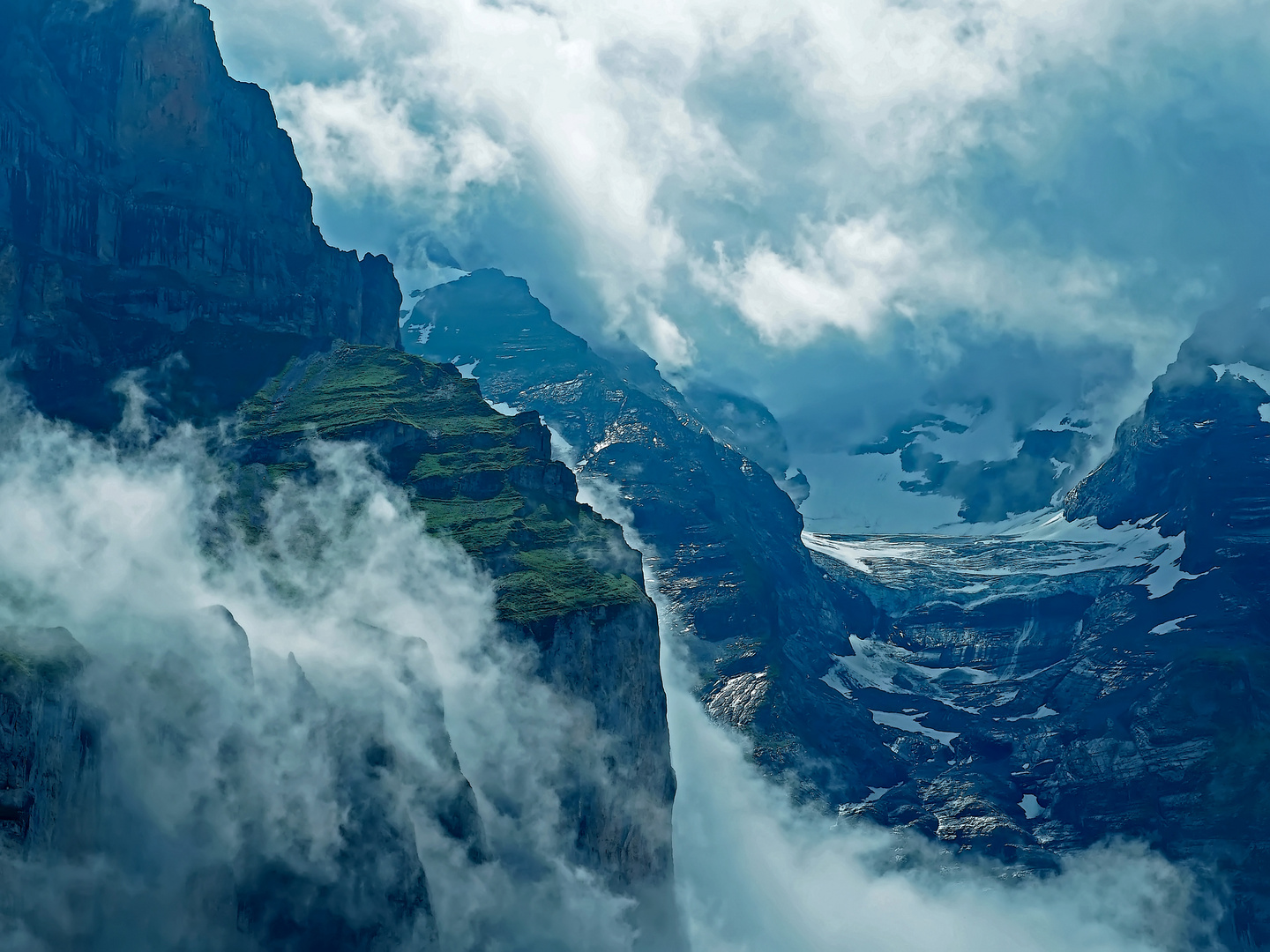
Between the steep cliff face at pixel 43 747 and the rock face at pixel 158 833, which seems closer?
the steep cliff face at pixel 43 747

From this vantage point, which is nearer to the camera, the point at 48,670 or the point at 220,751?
the point at 48,670

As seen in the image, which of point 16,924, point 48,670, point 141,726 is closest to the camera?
point 16,924

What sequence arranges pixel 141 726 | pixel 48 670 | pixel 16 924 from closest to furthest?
1. pixel 16 924
2. pixel 48 670
3. pixel 141 726

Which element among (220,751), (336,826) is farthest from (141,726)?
(336,826)

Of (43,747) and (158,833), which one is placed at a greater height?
(43,747)

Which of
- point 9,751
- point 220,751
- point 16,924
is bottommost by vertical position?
point 16,924

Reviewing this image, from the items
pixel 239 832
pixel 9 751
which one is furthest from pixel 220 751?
pixel 9 751

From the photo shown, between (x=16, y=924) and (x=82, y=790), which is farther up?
(x=82, y=790)

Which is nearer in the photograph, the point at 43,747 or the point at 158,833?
the point at 43,747

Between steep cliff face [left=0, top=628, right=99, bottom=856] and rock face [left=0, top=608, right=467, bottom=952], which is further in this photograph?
rock face [left=0, top=608, right=467, bottom=952]

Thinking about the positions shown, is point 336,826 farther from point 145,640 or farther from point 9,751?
point 9,751

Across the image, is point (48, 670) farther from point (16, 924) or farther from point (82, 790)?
point (16, 924)
